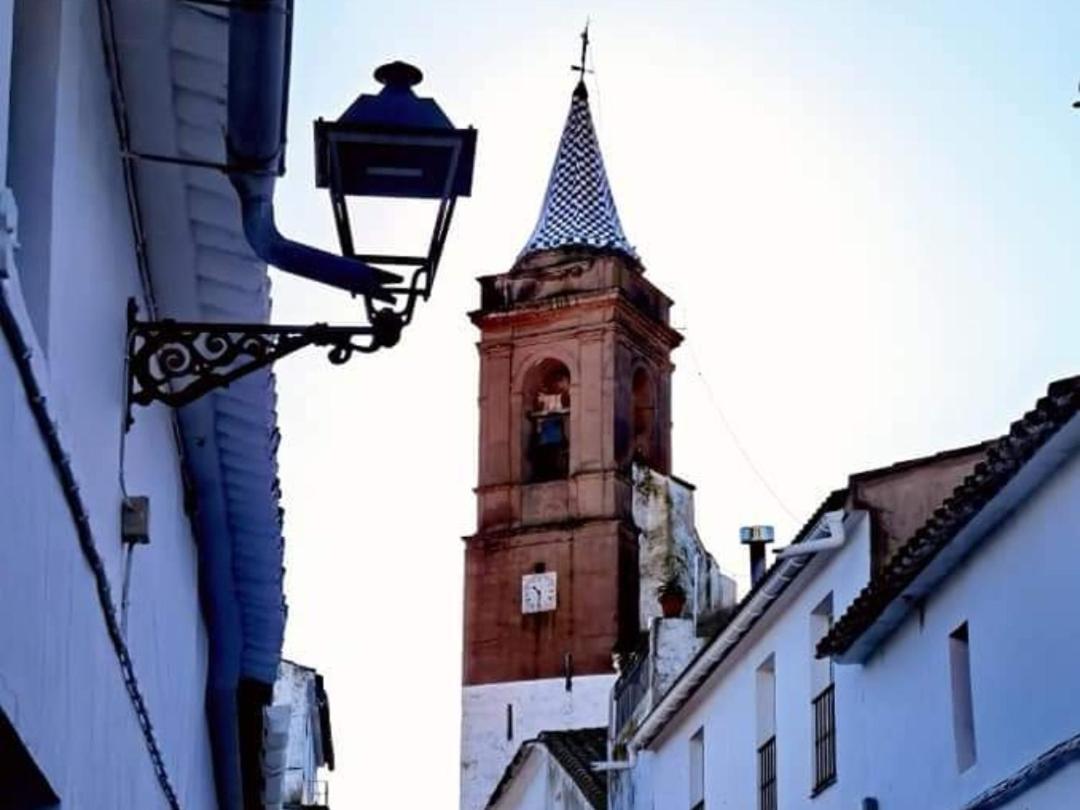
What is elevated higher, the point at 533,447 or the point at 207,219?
the point at 533,447

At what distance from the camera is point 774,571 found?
18.8 m

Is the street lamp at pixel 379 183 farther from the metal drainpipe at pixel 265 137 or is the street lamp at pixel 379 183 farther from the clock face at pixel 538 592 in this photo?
the clock face at pixel 538 592

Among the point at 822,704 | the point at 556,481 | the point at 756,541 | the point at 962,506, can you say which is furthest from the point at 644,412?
the point at 962,506

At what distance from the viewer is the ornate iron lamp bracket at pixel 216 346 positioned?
6512 mm

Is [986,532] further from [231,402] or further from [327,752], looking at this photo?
[327,752]

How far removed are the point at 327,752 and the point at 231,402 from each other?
103 ft

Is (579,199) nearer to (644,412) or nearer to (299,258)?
(644,412)

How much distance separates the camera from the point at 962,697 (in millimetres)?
14414

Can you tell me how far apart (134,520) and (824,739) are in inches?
468

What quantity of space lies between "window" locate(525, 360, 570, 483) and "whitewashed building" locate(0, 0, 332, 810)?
3846cm

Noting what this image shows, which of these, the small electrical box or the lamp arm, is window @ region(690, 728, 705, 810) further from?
the lamp arm

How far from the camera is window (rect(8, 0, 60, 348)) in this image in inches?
219

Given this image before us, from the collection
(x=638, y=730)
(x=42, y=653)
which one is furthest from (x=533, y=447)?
(x=42, y=653)

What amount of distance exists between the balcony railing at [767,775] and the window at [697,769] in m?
2.49
